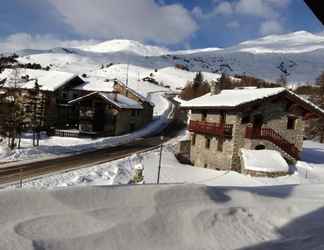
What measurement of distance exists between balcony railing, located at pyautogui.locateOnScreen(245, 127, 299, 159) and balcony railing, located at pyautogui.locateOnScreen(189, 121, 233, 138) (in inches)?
59.5

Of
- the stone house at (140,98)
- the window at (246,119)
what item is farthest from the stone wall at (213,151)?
the stone house at (140,98)

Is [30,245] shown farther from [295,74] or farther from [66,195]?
[295,74]

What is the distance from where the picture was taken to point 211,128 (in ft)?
98.8

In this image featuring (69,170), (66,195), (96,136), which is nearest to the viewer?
(66,195)

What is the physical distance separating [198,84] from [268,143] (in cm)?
7472

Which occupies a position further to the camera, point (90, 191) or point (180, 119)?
point (180, 119)

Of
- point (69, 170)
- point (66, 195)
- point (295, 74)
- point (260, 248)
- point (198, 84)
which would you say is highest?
point (295, 74)

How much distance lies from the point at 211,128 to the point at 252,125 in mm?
3423

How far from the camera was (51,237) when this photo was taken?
359 centimetres

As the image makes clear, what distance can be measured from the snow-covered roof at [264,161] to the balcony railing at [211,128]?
1990 mm

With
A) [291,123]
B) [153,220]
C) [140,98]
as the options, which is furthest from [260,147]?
[140,98]

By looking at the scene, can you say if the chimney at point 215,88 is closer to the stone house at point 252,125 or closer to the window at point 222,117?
the stone house at point 252,125

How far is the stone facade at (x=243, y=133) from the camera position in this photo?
1120 inches

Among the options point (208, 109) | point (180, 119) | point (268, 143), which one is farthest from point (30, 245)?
point (180, 119)
